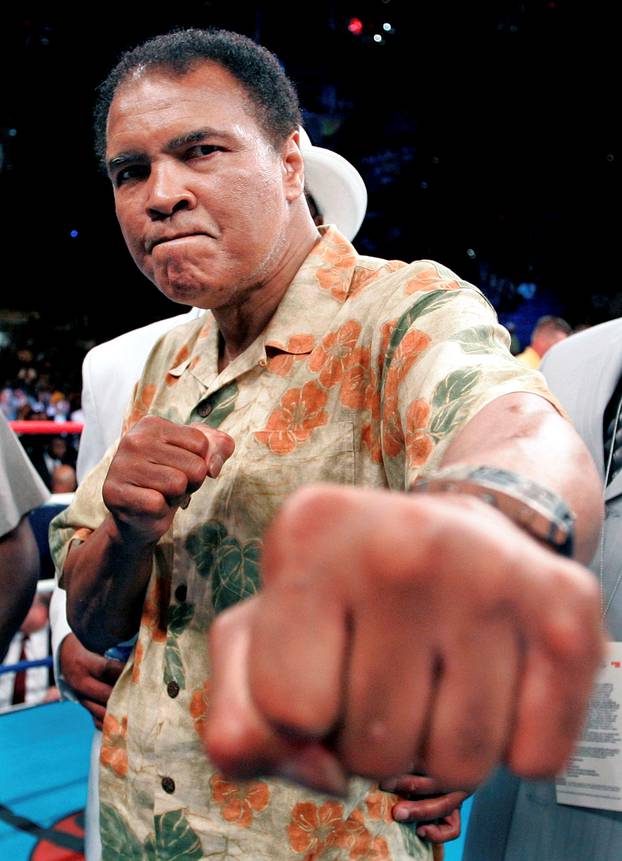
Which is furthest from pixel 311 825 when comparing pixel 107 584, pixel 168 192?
pixel 168 192

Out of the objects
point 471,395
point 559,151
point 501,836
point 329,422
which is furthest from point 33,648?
point 559,151

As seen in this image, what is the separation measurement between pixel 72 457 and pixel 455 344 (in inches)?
211

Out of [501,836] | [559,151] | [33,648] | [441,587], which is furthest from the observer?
[559,151]

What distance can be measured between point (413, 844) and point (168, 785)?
28 cm

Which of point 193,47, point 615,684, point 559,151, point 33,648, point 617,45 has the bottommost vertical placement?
point 33,648

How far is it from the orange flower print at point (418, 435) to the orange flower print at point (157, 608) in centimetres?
45

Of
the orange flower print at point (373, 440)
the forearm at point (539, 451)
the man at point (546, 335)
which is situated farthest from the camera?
the man at point (546, 335)

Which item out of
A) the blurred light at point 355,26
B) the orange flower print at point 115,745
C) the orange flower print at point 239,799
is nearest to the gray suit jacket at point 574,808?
the orange flower print at point 239,799

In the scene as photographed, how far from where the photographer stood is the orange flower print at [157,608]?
0.94 metres

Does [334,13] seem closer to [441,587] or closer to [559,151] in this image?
[559,151]

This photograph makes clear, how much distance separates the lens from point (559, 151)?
7484mm

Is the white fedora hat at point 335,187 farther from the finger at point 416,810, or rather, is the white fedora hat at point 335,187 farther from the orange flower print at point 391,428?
the finger at point 416,810

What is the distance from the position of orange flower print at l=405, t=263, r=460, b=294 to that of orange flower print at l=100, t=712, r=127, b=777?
0.61 metres

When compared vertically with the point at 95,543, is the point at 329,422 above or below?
above
